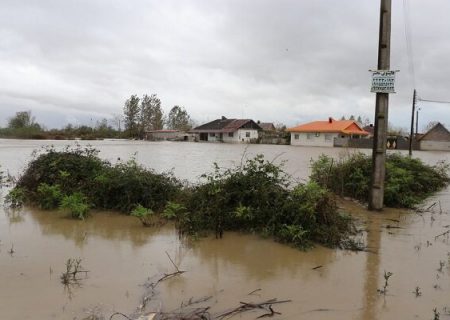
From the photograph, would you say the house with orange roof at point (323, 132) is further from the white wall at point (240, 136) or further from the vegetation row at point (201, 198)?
the vegetation row at point (201, 198)

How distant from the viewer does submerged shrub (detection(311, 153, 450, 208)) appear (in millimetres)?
8914

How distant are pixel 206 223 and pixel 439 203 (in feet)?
18.2

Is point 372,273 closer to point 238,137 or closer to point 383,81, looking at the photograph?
point 383,81

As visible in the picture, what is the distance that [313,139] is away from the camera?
5500 centimetres

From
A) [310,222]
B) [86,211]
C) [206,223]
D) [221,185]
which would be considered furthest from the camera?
[86,211]

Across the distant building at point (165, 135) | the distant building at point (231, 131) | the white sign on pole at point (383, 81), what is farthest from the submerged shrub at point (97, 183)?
the distant building at point (165, 135)

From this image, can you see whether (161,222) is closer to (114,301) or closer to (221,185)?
(221,185)

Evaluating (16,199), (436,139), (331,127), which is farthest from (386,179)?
(331,127)

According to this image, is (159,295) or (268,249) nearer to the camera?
(159,295)

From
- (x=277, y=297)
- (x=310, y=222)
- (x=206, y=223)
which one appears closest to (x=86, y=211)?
(x=206, y=223)

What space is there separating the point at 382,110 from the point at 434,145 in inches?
1769

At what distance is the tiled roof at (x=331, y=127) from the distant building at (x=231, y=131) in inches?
306

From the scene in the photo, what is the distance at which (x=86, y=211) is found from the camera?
23.7ft

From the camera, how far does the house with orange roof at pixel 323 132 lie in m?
53.1
